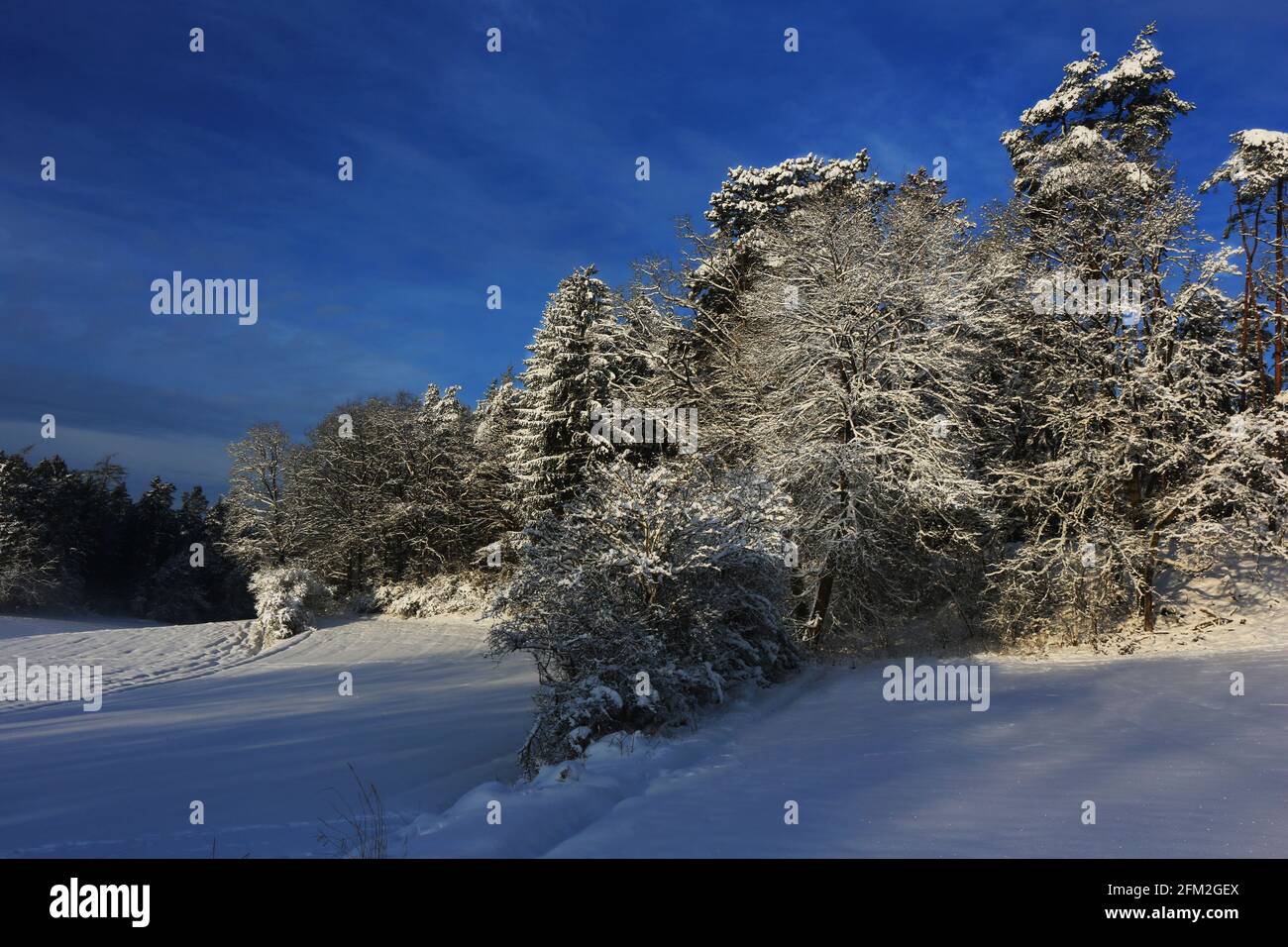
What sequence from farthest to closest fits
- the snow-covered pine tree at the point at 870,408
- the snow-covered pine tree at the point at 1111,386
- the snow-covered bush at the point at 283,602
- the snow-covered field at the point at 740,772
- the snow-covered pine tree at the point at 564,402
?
the snow-covered bush at the point at 283,602
the snow-covered pine tree at the point at 564,402
the snow-covered pine tree at the point at 870,408
the snow-covered pine tree at the point at 1111,386
the snow-covered field at the point at 740,772

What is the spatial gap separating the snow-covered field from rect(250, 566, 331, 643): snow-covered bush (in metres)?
12.3

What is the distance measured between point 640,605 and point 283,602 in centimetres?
2300

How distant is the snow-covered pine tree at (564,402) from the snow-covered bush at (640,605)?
47.5 feet

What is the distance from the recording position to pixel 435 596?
32.9 m

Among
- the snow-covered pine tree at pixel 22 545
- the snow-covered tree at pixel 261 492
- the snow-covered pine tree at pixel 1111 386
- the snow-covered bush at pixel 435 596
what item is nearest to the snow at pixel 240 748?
the snow-covered bush at pixel 435 596

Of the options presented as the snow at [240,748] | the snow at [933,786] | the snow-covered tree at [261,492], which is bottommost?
the snow at [240,748]

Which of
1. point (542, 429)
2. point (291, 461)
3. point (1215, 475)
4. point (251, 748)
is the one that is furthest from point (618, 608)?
point (291, 461)

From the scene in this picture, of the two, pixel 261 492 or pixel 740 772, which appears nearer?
pixel 740 772

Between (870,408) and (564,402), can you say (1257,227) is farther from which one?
(564,402)

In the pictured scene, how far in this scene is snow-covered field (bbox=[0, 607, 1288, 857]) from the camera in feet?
16.9

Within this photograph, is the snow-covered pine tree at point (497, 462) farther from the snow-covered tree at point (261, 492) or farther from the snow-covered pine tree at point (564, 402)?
the snow-covered tree at point (261, 492)

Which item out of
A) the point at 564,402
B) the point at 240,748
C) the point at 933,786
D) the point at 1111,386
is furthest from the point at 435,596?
the point at 933,786

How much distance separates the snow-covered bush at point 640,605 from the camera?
10094 millimetres
